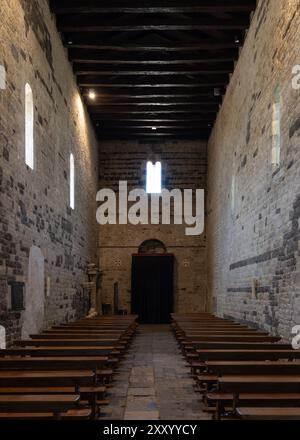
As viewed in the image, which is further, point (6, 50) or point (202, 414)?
point (6, 50)

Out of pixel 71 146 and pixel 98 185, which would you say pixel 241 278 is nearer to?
pixel 71 146

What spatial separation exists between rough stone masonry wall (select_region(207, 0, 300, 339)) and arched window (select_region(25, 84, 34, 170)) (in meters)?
4.68

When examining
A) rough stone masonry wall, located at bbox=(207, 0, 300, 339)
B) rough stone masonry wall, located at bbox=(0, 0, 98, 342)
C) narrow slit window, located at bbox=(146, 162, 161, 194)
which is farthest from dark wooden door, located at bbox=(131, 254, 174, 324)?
rough stone masonry wall, located at bbox=(207, 0, 300, 339)

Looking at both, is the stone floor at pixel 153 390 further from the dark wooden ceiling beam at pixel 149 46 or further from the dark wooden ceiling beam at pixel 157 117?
the dark wooden ceiling beam at pixel 157 117

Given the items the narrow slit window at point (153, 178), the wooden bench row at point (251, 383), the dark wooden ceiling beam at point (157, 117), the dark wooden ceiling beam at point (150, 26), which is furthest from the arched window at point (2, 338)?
the narrow slit window at point (153, 178)

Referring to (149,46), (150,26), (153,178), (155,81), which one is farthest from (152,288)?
(150,26)

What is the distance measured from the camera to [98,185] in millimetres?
21594

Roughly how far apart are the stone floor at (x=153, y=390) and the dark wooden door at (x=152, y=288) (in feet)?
31.6

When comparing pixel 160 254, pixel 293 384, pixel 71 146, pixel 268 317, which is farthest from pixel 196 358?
pixel 160 254

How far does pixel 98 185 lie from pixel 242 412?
18068 mm

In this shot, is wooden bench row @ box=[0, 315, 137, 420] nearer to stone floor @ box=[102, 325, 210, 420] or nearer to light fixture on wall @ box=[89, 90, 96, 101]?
stone floor @ box=[102, 325, 210, 420]

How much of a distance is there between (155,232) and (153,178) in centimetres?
230

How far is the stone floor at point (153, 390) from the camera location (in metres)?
5.86

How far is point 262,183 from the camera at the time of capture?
10594 mm
